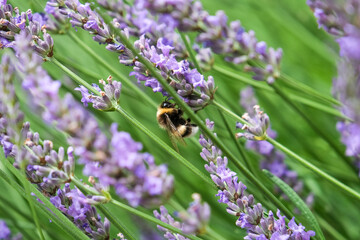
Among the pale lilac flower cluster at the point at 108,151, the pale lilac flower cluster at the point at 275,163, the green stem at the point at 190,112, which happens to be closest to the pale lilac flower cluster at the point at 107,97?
the green stem at the point at 190,112

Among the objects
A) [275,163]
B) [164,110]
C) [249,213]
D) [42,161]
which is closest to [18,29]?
[42,161]

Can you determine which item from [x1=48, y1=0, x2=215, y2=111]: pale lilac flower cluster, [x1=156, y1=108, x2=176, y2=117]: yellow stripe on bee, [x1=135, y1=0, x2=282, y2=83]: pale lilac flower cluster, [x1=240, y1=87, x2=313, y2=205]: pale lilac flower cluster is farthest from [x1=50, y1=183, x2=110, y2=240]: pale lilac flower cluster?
[x1=240, y1=87, x2=313, y2=205]: pale lilac flower cluster

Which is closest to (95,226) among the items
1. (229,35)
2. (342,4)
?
(229,35)

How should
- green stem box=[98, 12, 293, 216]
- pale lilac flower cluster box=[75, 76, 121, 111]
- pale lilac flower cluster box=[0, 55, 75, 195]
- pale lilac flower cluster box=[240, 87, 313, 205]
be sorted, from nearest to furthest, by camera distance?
pale lilac flower cluster box=[0, 55, 75, 195], green stem box=[98, 12, 293, 216], pale lilac flower cluster box=[75, 76, 121, 111], pale lilac flower cluster box=[240, 87, 313, 205]

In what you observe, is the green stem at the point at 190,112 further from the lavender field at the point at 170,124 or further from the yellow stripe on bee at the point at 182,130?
the yellow stripe on bee at the point at 182,130

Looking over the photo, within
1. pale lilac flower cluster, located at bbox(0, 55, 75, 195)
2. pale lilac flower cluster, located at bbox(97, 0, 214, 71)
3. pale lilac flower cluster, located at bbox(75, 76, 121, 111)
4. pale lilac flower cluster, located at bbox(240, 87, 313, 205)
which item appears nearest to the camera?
pale lilac flower cluster, located at bbox(0, 55, 75, 195)

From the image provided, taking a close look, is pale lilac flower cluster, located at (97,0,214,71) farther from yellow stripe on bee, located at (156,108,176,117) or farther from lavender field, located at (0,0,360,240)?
yellow stripe on bee, located at (156,108,176,117)
